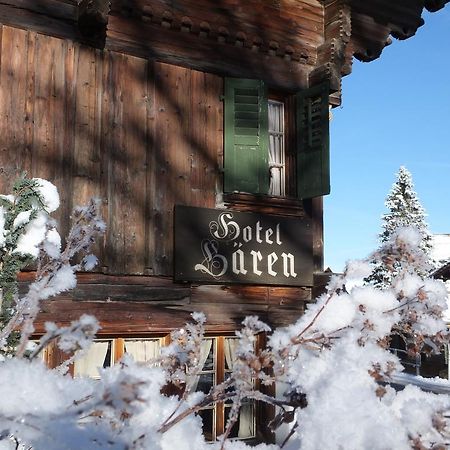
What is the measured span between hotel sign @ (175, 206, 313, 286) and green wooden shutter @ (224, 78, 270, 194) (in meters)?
0.43

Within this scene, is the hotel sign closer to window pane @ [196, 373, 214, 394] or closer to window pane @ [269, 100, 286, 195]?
window pane @ [269, 100, 286, 195]

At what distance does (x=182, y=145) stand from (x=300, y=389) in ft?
18.5

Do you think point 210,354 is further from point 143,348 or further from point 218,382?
point 143,348

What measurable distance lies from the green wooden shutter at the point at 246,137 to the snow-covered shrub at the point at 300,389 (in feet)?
16.8

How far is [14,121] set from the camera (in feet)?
19.1

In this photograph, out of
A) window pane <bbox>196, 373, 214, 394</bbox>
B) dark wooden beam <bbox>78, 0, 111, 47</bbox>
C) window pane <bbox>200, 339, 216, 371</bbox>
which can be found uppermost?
dark wooden beam <bbox>78, 0, 111, 47</bbox>

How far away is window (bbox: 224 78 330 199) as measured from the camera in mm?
7180

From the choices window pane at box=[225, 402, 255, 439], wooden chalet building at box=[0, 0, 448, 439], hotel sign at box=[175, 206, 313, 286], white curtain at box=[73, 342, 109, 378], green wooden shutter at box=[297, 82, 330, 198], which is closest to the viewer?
wooden chalet building at box=[0, 0, 448, 439]

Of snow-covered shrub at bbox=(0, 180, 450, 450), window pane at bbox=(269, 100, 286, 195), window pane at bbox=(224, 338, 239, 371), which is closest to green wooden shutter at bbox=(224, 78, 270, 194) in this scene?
window pane at bbox=(269, 100, 286, 195)

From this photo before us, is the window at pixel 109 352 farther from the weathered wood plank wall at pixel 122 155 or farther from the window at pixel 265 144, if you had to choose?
the window at pixel 265 144

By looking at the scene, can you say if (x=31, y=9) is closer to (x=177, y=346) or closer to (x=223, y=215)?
(x=223, y=215)

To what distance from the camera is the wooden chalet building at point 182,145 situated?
6.02 metres

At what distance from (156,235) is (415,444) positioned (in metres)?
5.35

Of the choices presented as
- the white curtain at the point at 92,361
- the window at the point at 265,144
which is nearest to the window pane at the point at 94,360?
the white curtain at the point at 92,361
